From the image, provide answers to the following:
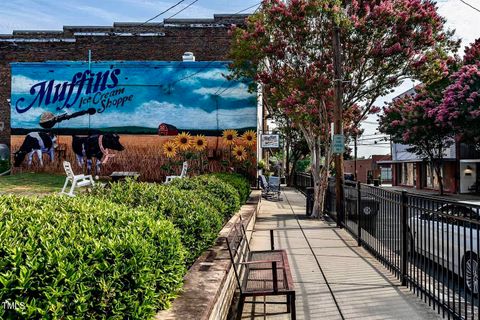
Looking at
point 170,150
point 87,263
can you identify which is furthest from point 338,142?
point 87,263

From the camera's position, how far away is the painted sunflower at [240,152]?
74.0 feet

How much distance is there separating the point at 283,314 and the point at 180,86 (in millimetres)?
19087

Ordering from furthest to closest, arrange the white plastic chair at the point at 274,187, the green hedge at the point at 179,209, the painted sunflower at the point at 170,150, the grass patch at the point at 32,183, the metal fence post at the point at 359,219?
the white plastic chair at the point at 274,187 → the painted sunflower at the point at 170,150 → the grass patch at the point at 32,183 → the metal fence post at the point at 359,219 → the green hedge at the point at 179,209

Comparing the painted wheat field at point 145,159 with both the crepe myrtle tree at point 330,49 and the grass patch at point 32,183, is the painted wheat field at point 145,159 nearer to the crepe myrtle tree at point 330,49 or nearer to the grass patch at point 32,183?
the grass patch at point 32,183

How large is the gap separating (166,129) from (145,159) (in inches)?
72.6

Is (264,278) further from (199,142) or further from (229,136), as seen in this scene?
(199,142)

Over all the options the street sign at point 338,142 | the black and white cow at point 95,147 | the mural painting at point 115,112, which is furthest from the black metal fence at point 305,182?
the street sign at point 338,142

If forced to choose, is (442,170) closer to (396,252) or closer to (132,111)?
(132,111)

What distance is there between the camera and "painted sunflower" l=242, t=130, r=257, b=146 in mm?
22656

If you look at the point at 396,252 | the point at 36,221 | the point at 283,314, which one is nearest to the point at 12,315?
the point at 36,221

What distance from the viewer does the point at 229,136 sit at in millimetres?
22750

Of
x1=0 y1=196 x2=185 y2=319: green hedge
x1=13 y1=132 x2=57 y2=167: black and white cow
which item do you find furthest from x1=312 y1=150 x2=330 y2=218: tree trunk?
x1=13 y1=132 x2=57 y2=167: black and white cow

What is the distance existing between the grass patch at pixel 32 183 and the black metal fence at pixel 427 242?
12.8 meters

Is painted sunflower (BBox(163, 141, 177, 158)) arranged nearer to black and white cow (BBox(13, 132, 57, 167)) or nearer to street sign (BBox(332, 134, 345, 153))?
black and white cow (BBox(13, 132, 57, 167))
